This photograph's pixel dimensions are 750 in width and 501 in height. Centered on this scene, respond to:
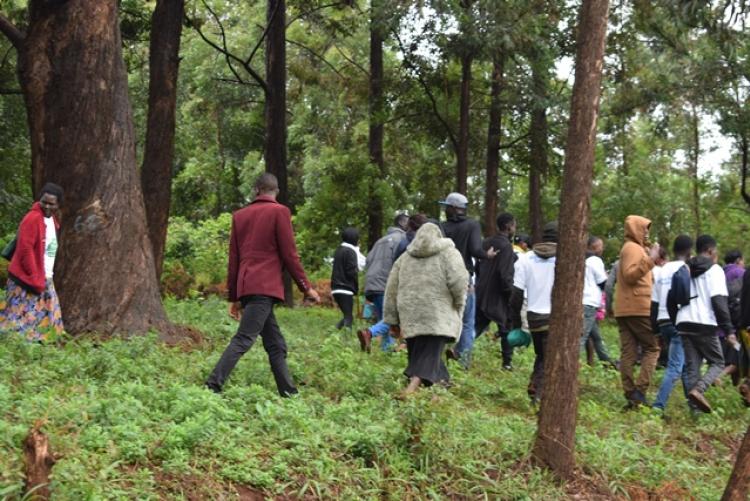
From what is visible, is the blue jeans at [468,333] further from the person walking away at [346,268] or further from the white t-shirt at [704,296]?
the person walking away at [346,268]

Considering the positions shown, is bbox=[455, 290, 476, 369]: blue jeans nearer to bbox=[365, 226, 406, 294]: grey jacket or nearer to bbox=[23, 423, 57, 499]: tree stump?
bbox=[365, 226, 406, 294]: grey jacket

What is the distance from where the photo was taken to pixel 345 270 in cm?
1577

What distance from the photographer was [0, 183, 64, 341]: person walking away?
1020cm

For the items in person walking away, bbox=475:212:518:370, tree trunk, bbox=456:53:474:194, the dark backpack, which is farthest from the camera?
tree trunk, bbox=456:53:474:194

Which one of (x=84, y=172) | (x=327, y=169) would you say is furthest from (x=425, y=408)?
(x=327, y=169)

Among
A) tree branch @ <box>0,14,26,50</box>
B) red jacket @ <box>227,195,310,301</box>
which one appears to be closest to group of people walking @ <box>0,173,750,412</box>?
red jacket @ <box>227,195,310,301</box>

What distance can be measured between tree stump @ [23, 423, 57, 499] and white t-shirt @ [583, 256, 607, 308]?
29.5ft

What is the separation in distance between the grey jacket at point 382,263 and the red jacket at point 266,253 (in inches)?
230

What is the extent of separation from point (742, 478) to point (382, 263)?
28.0ft

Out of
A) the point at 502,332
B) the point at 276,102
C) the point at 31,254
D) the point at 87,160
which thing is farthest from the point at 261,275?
the point at 276,102

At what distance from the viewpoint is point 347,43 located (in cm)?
3934

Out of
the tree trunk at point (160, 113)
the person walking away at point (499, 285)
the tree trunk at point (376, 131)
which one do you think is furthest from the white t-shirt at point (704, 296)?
the tree trunk at point (376, 131)

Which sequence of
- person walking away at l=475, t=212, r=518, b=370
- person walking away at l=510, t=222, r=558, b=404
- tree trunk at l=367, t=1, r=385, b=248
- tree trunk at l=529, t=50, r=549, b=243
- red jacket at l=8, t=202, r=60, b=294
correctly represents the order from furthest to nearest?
tree trunk at l=367, t=1, r=385, b=248
tree trunk at l=529, t=50, r=549, b=243
person walking away at l=475, t=212, r=518, b=370
person walking away at l=510, t=222, r=558, b=404
red jacket at l=8, t=202, r=60, b=294

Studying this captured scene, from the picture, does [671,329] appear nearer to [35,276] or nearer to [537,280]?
[537,280]
